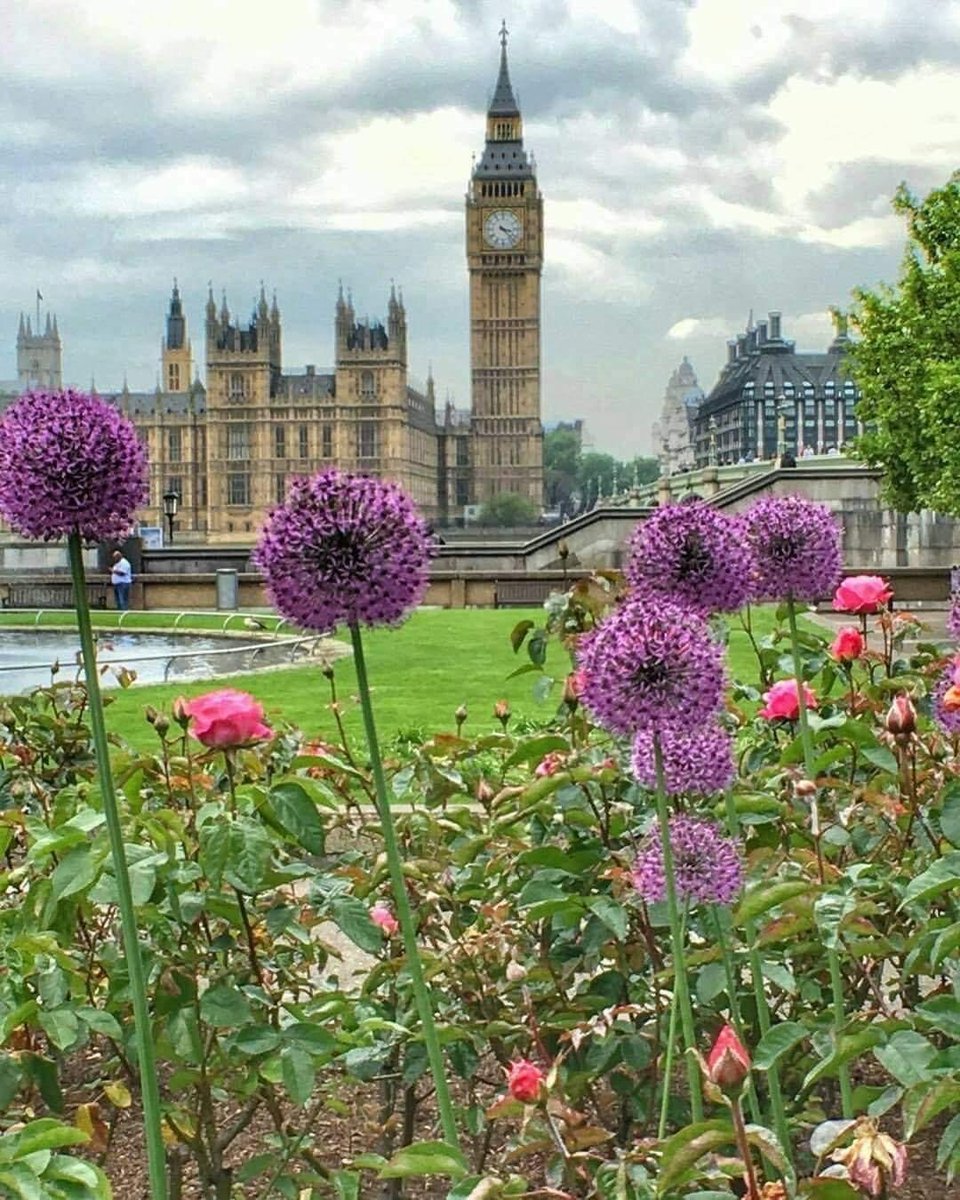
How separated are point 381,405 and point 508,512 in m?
13.3

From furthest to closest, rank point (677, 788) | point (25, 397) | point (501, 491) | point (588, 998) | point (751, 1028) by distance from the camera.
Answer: point (501, 491) < point (751, 1028) < point (588, 998) < point (677, 788) < point (25, 397)

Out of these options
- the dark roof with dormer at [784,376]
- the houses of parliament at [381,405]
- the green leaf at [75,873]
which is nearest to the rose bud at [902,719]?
the green leaf at [75,873]

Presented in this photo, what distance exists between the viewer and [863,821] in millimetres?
3102

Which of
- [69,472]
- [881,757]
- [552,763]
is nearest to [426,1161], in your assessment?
[69,472]

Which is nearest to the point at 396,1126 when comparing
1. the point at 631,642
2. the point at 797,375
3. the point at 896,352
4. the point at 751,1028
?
the point at 751,1028

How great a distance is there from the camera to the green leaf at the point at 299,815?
7.28ft

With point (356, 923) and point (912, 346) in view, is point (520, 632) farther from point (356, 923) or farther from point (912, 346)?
point (912, 346)

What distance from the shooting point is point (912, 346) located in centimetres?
2709

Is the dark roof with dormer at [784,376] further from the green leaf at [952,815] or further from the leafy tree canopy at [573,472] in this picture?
the green leaf at [952,815]

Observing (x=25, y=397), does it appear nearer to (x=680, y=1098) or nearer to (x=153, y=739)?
(x=680, y=1098)

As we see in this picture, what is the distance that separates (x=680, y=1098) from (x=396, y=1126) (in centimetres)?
52

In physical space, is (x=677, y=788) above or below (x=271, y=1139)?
above

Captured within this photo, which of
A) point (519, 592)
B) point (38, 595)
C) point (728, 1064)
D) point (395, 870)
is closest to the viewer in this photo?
point (728, 1064)

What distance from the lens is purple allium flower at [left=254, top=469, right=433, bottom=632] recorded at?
1.71 metres
